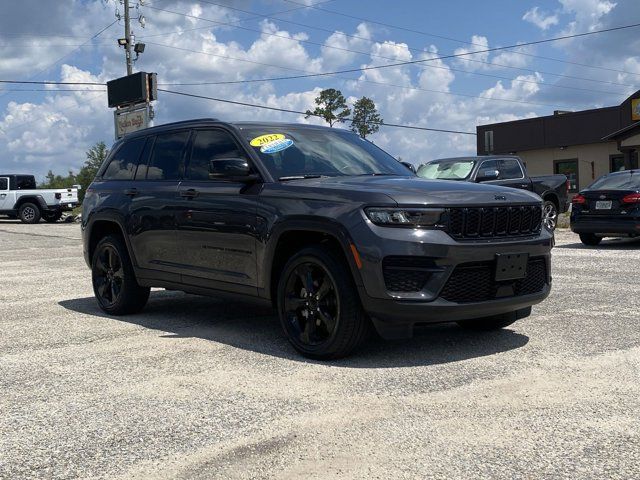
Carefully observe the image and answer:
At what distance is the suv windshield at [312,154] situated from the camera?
6031mm

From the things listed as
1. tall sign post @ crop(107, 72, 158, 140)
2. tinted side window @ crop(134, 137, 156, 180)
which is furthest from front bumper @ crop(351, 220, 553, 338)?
tall sign post @ crop(107, 72, 158, 140)

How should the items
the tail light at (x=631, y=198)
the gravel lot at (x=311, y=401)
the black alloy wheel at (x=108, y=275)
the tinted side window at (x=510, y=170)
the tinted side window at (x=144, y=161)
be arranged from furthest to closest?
the tinted side window at (x=510, y=170) → the tail light at (x=631, y=198) → the black alloy wheel at (x=108, y=275) → the tinted side window at (x=144, y=161) → the gravel lot at (x=311, y=401)

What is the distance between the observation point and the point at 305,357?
5387mm

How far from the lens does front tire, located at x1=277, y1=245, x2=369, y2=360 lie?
5.11 m

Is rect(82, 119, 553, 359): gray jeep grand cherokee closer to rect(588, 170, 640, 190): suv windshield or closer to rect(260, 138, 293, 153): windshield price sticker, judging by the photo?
rect(260, 138, 293, 153): windshield price sticker

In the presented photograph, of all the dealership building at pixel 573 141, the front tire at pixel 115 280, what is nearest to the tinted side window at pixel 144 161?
the front tire at pixel 115 280

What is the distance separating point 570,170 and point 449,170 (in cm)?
2839

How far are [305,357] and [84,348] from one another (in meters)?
1.81

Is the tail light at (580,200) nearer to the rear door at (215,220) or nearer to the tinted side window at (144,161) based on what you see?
the tinted side window at (144,161)

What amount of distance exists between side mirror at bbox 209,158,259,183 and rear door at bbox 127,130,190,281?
35.8 inches

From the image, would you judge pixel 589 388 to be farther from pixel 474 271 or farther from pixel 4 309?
pixel 4 309

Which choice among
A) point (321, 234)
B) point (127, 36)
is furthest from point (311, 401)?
point (127, 36)

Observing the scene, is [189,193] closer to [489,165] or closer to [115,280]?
[115,280]

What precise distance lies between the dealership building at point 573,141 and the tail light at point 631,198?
24.9 m
